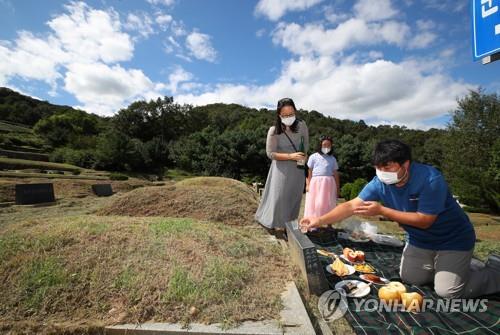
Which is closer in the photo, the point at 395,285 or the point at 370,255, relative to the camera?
the point at 395,285

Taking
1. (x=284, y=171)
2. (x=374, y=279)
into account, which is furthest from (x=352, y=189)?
(x=374, y=279)

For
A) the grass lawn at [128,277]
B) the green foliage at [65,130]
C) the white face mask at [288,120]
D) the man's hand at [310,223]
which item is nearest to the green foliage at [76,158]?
the green foliage at [65,130]

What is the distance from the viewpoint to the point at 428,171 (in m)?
2.34

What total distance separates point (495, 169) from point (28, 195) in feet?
62.3

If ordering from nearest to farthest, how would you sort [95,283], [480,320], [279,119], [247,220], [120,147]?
[480,320]
[95,283]
[279,119]
[247,220]
[120,147]

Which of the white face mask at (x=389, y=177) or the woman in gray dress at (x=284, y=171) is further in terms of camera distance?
the woman in gray dress at (x=284, y=171)

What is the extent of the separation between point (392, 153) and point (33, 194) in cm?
902

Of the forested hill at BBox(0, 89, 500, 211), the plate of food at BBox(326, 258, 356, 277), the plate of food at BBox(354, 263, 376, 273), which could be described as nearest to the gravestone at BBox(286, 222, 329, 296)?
the plate of food at BBox(326, 258, 356, 277)

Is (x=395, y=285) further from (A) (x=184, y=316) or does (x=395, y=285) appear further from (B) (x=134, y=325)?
(B) (x=134, y=325)

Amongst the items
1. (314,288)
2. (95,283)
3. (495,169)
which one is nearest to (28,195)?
(95,283)

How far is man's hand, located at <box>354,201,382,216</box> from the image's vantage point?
7.62ft

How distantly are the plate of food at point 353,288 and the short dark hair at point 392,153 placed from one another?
115 centimetres

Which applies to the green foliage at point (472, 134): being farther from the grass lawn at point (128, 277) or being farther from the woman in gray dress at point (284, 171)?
the grass lawn at point (128, 277)

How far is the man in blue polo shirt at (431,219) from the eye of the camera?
7.49ft
